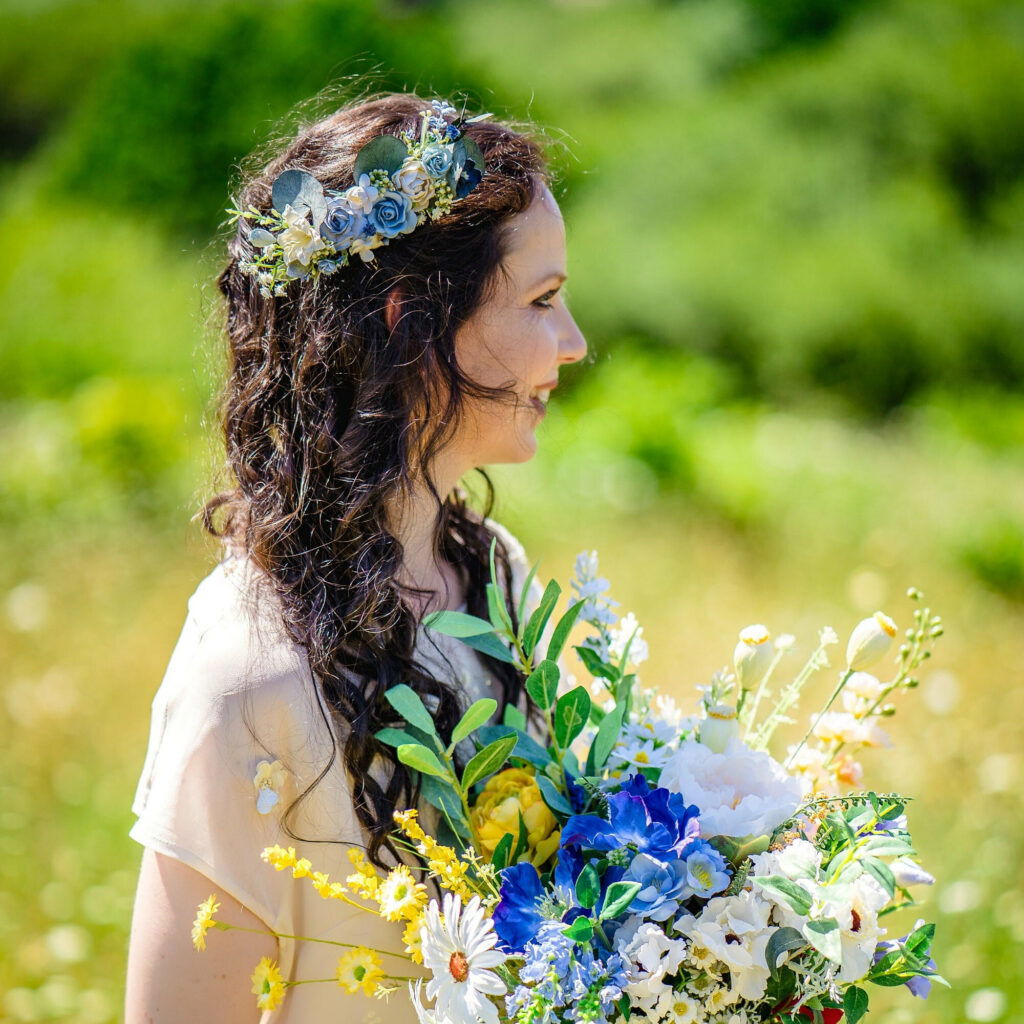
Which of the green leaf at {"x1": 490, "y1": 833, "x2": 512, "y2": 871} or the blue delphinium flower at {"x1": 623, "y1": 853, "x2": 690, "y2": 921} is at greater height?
the green leaf at {"x1": 490, "y1": 833, "x2": 512, "y2": 871}

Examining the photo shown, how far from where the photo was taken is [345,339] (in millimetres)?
1364

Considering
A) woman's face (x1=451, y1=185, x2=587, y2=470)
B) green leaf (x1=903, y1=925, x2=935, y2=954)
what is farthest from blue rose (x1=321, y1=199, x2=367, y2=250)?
green leaf (x1=903, y1=925, x2=935, y2=954)

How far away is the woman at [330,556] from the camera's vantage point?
1236 mm

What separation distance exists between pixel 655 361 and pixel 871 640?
6.52 metres

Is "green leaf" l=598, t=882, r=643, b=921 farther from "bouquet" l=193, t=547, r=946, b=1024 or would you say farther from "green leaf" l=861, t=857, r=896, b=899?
"green leaf" l=861, t=857, r=896, b=899

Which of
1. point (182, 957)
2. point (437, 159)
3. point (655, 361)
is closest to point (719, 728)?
point (182, 957)

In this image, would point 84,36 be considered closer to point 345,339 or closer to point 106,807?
point 106,807

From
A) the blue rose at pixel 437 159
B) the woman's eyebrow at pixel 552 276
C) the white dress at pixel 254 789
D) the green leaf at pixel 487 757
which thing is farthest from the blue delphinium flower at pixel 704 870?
the blue rose at pixel 437 159

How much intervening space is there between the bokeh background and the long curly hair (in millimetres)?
1736

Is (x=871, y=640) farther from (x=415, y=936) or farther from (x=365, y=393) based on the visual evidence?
(x=365, y=393)

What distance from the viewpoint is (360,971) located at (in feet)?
3.58

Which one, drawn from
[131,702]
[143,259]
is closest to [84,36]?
[143,259]

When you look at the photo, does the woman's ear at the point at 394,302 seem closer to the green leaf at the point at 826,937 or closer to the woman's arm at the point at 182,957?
the woman's arm at the point at 182,957

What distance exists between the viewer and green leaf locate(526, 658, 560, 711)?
1.18 m
